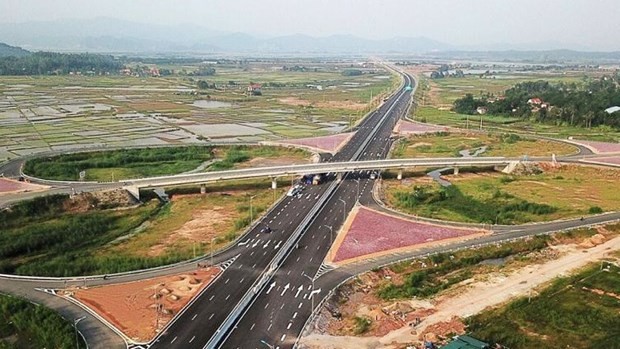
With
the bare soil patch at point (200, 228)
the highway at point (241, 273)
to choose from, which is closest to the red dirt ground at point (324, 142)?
the highway at point (241, 273)

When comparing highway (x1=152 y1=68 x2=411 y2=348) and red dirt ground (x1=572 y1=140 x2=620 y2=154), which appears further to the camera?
red dirt ground (x1=572 y1=140 x2=620 y2=154)

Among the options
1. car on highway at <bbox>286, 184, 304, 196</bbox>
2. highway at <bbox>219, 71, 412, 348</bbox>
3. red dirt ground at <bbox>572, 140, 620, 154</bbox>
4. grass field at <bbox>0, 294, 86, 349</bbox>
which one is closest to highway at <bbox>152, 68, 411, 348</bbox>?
car on highway at <bbox>286, 184, 304, 196</bbox>

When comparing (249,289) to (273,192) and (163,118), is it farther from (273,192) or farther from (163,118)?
(163,118)

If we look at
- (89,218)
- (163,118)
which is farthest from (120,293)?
(163,118)

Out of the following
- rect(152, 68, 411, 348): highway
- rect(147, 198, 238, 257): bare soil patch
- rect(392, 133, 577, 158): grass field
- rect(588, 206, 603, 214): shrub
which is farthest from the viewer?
rect(392, 133, 577, 158): grass field

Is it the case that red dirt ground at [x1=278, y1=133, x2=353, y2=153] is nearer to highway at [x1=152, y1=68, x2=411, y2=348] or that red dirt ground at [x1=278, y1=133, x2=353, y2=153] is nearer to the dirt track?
highway at [x1=152, y1=68, x2=411, y2=348]

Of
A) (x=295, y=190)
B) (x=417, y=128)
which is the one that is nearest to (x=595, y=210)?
(x=295, y=190)

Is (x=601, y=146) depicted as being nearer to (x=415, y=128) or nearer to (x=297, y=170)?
(x=415, y=128)
